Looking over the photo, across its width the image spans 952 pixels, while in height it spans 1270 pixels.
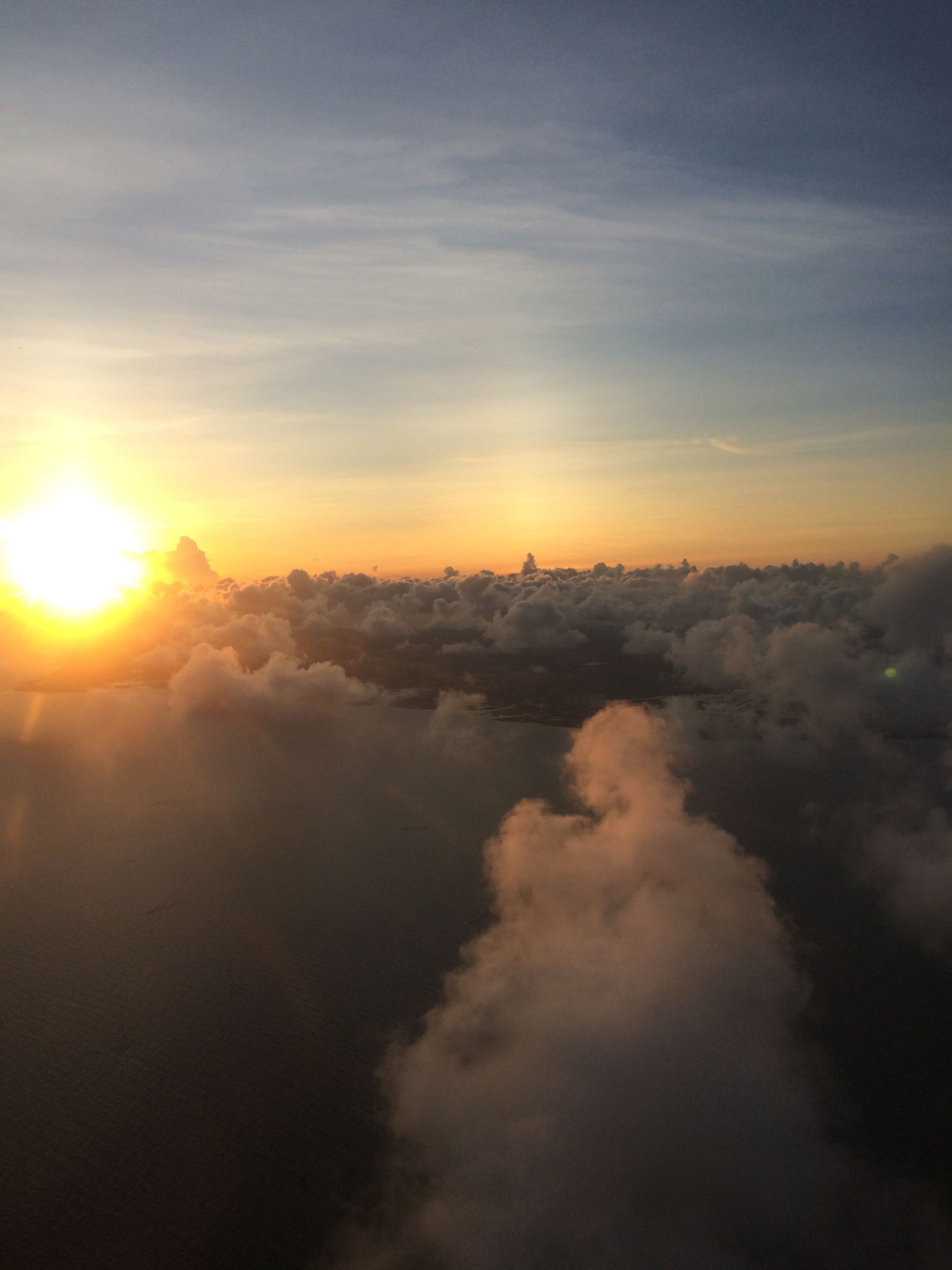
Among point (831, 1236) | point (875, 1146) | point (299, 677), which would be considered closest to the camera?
point (831, 1236)

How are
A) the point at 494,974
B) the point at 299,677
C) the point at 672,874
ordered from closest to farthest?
the point at 494,974, the point at 672,874, the point at 299,677

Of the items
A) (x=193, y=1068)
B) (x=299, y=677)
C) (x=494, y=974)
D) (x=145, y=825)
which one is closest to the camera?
(x=193, y=1068)

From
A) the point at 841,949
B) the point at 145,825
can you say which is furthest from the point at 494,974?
the point at 145,825

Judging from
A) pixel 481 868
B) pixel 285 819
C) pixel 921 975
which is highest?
pixel 285 819

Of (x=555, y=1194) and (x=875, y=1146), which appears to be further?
(x=875, y=1146)

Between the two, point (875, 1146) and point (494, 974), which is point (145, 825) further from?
point (875, 1146)

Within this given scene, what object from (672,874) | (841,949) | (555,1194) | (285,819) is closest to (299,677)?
(285,819)

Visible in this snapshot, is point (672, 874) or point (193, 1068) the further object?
point (672, 874)

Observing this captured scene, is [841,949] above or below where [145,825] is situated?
below

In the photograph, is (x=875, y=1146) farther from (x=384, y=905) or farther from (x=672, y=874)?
(x=384, y=905)
